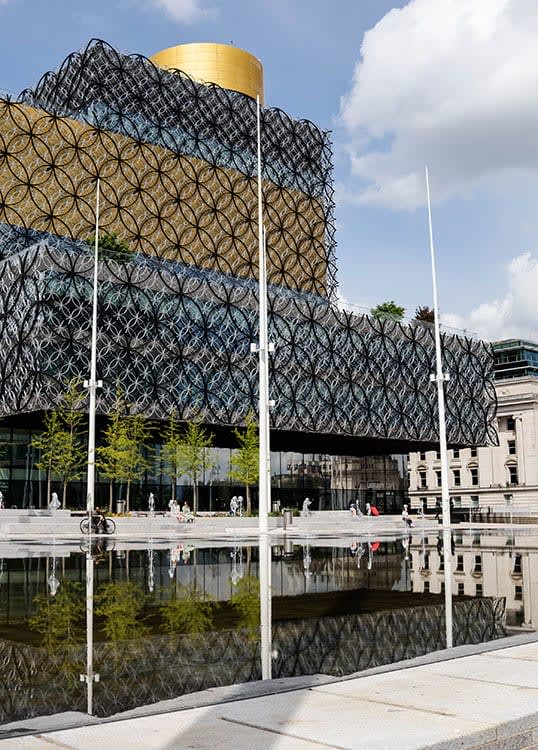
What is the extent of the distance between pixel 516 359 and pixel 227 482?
250 ft

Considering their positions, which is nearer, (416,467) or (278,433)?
(278,433)

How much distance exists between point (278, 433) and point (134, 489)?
13491mm

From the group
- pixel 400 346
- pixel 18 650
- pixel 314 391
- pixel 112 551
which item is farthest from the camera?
pixel 400 346

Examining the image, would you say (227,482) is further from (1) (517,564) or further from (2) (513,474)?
(1) (517,564)

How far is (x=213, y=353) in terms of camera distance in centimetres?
6756

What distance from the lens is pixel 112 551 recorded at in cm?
3081

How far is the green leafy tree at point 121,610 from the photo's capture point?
36.9 feet

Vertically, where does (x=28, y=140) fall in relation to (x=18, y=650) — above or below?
above

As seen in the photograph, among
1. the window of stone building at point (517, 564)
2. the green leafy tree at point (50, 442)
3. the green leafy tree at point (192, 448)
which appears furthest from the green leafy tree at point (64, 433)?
the window of stone building at point (517, 564)

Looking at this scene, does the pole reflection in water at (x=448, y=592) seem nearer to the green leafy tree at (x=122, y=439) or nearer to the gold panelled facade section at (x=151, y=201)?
the green leafy tree at (x=122, y=439)

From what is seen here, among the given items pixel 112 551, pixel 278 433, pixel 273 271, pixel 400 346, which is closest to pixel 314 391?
pixel 278 433

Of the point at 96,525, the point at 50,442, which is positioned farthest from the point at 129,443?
the point at 96,525

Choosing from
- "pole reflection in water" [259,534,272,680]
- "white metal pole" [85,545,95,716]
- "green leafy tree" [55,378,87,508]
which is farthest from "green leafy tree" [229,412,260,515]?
"white metal pole" [85,545,95,716]

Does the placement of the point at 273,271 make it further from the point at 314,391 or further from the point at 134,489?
the point at 134,489
